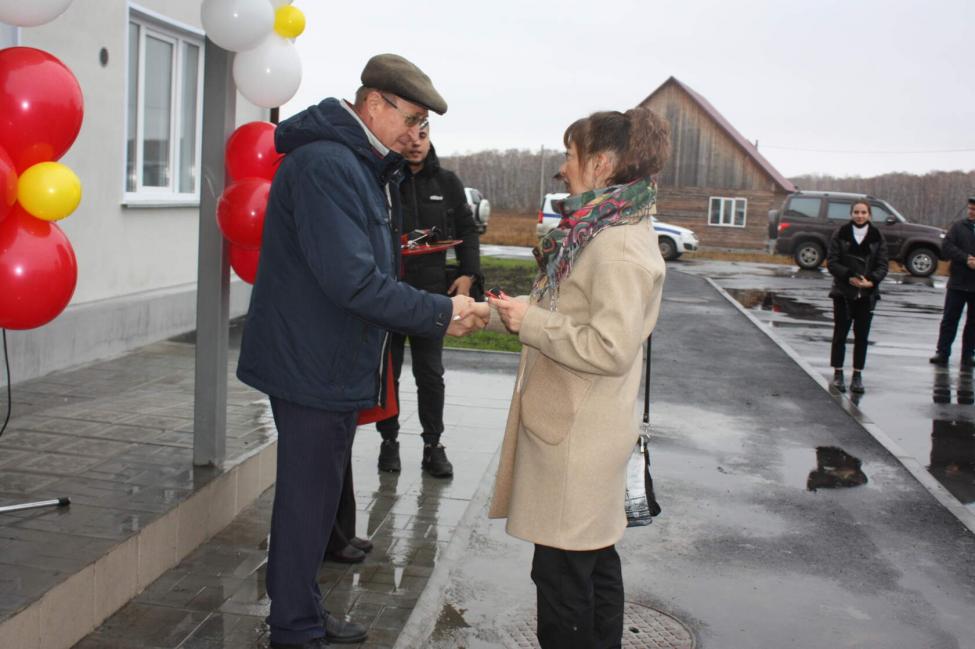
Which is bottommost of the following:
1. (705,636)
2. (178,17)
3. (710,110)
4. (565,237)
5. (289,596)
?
(705,636)

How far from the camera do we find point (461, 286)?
19.6 feet

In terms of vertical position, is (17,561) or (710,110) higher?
(710,110)

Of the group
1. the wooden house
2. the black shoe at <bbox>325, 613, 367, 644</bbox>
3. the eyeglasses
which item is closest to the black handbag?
the black shoe at <bbox>325, 613, 367, 644</bbox>

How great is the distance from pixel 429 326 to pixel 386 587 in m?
1.48

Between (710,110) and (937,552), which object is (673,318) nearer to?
(937,552)

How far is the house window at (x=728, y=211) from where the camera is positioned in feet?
150

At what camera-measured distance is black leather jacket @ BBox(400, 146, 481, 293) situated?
19.6 ft

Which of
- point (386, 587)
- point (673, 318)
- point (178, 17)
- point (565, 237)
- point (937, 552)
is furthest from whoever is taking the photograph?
point (673, 318)

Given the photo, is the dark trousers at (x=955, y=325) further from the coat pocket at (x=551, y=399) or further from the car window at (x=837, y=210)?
the car window at (x=837, y=210)

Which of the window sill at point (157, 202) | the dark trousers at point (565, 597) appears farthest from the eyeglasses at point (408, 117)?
the window sill at point (157, 202)

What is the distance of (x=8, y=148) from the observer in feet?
12.2

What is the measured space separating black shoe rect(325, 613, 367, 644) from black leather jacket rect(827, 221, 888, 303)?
24.6 ft

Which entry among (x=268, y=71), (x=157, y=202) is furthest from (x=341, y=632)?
(x=157, y=202)

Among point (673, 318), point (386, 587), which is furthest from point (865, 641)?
point (673, 318)
